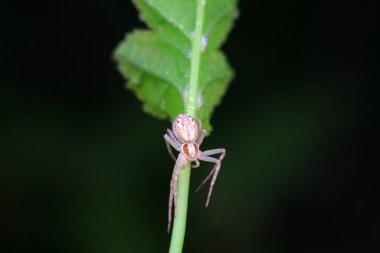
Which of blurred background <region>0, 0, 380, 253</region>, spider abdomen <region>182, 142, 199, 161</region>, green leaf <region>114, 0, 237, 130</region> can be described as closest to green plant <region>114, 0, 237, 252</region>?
green leaf <region>114, 0, 237, 130</region>

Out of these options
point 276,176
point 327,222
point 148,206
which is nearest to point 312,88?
point 276,176

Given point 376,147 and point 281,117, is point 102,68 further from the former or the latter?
point 376,147

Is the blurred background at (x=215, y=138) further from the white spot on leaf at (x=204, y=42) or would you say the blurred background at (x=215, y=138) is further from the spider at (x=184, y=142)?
the white spot on leaf at (x=204, y=42)

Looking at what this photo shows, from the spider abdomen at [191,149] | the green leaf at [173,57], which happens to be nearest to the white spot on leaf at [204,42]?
the green leaf at [173,57]

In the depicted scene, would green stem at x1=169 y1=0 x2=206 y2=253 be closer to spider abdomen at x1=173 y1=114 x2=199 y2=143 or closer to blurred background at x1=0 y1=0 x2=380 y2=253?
spider abdomen at x1=173 y1=114 x2=199 y2=143

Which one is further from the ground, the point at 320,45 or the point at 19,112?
the point at 320,45
